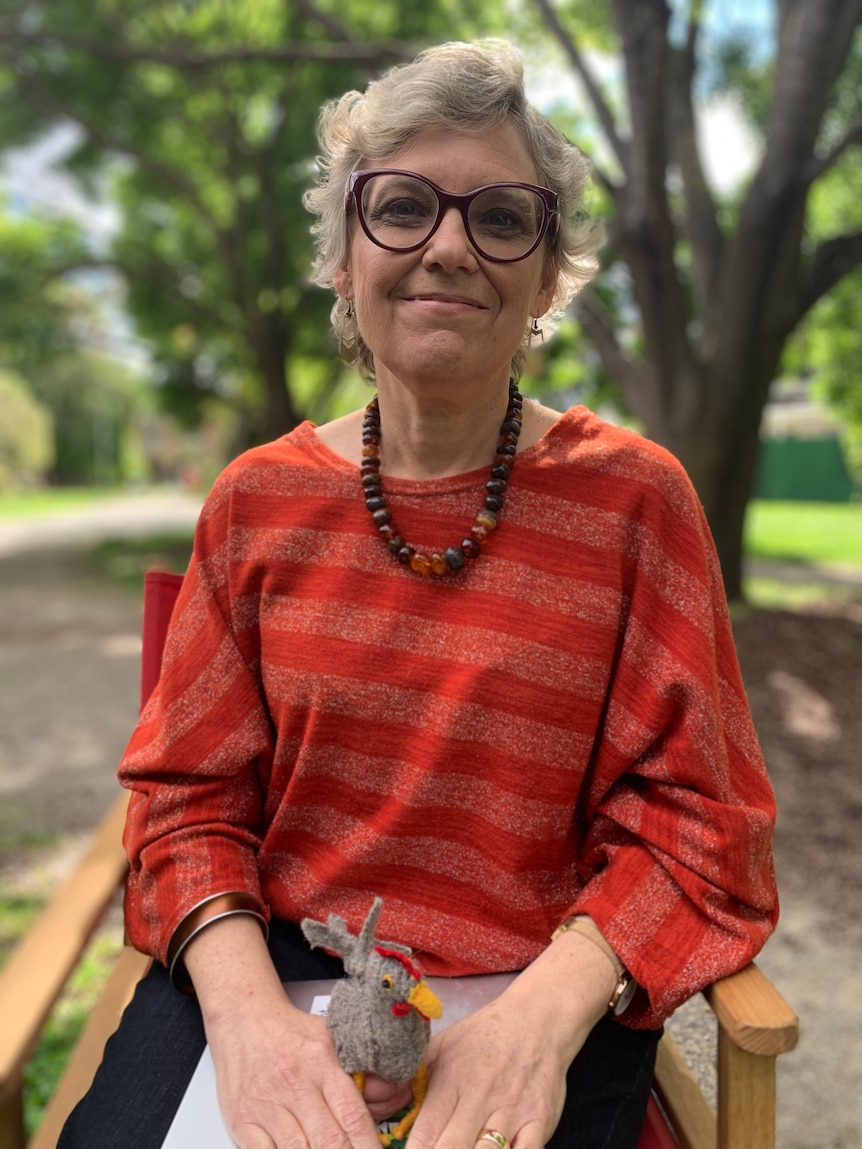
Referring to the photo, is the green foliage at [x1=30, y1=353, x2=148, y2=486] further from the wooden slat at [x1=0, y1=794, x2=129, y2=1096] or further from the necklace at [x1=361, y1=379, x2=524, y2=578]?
the necklace at [x1=361, y1=379, x2=524, y2=578]

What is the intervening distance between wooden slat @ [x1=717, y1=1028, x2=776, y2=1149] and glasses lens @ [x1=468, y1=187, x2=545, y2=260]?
1.19 meters

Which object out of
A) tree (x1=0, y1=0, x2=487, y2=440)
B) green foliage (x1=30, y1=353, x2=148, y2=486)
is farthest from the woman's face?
green foliage (x1=30, y1=353, x2=148, y2=486)

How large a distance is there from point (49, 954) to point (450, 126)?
4.68 feet

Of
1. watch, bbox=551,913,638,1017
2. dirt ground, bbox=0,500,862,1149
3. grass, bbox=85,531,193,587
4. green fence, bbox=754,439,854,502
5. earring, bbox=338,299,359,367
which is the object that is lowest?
green fence, bbox=754,439,854,502

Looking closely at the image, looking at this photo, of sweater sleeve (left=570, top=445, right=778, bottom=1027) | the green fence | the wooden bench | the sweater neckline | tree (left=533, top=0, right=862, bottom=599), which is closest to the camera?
the wooden bench

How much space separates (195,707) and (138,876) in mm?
302

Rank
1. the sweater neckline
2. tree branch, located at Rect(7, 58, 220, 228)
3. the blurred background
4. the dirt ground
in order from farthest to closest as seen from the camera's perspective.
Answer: tree branch, located at Rect(7, 58, 220, 228)
the blurred background
the dirt ground
the sweater neckline

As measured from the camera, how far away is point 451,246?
1.47 meters

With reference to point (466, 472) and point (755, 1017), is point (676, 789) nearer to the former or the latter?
point (755, 1017)

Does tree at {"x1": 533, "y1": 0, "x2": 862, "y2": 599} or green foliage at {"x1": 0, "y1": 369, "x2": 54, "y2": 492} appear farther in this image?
green foliage at {"x1": 0, "y1": 369, "x2": 54, "y2": 492}

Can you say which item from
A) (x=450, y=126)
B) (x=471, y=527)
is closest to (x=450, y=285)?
(x=450, y=126)

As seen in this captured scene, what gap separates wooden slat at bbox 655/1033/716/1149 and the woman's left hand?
0.28 meters

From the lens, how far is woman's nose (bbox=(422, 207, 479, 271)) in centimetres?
147

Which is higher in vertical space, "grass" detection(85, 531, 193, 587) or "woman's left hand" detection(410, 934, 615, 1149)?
"woman's left hand" detection(410, 934, 615, 1149)
